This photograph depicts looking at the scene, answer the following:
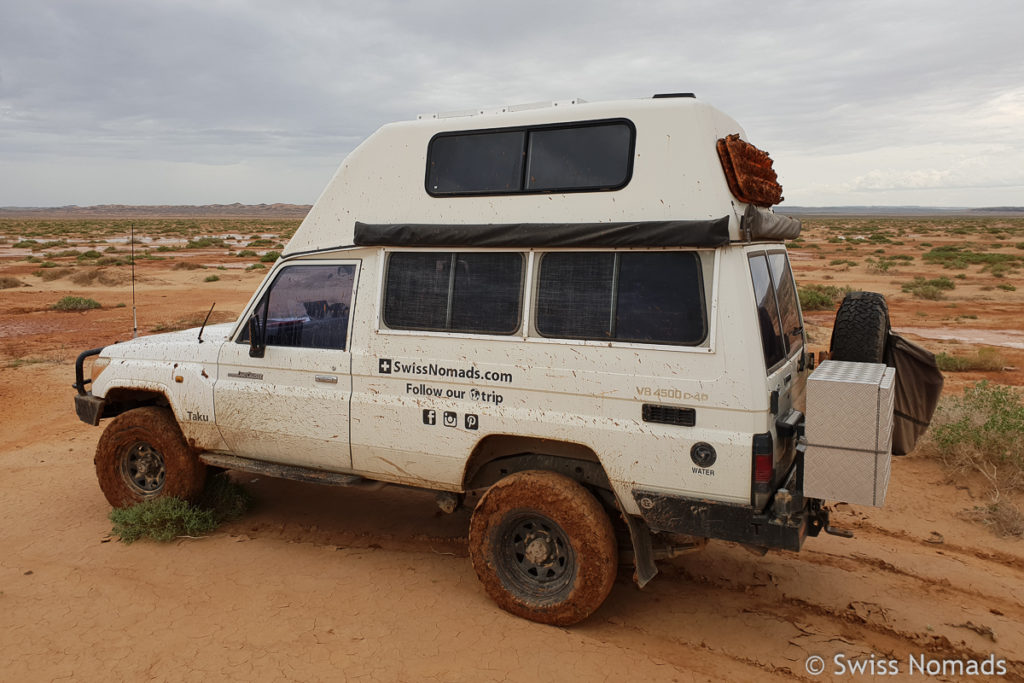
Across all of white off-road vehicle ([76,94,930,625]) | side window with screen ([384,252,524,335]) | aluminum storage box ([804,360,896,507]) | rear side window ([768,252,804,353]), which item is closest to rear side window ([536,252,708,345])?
white off-road vehicle ([76,94,930,625])

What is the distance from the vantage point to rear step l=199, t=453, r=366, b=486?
5359mm

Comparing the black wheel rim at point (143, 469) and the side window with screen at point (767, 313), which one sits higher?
the side window with screen at point (767, 313)

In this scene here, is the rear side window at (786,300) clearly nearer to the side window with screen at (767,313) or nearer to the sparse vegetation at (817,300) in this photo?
the side window with screen at (767,313)

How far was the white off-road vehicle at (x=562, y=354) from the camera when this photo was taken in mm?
4059

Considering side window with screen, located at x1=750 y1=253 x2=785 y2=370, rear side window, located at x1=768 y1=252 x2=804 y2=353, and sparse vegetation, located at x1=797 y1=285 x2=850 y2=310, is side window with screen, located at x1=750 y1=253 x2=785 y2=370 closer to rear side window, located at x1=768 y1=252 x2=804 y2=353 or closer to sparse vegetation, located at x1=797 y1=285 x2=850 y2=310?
rear side window, located at x1=768 y1=252 x2=804 y2=353

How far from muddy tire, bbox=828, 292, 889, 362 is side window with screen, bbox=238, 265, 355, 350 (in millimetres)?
3357

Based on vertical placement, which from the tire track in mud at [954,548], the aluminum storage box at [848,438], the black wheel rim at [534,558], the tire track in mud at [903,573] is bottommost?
the tire track in mud at [903,573]

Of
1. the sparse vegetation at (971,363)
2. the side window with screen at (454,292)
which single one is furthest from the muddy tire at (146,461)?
the sparse vegetation at (971,363)

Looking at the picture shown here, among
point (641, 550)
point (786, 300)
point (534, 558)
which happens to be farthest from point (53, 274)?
point (786, 300)

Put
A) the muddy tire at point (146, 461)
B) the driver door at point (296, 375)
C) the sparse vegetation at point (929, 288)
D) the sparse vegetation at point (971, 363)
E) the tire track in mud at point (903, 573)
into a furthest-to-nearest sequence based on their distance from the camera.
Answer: the sparse vegetation at point (929, 288) < the sparse vegetation at point (971, 363) < the muddy tire at point (146, 461) < the driver door at point (296, 375) < the tire track in mud at point (903, 573)

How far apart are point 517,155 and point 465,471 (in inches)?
82.3

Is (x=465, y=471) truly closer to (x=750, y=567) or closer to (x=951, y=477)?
(x=750, y=567)

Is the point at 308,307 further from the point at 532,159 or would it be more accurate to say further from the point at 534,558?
the point at 534,558

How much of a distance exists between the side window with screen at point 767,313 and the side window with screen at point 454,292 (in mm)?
1431
